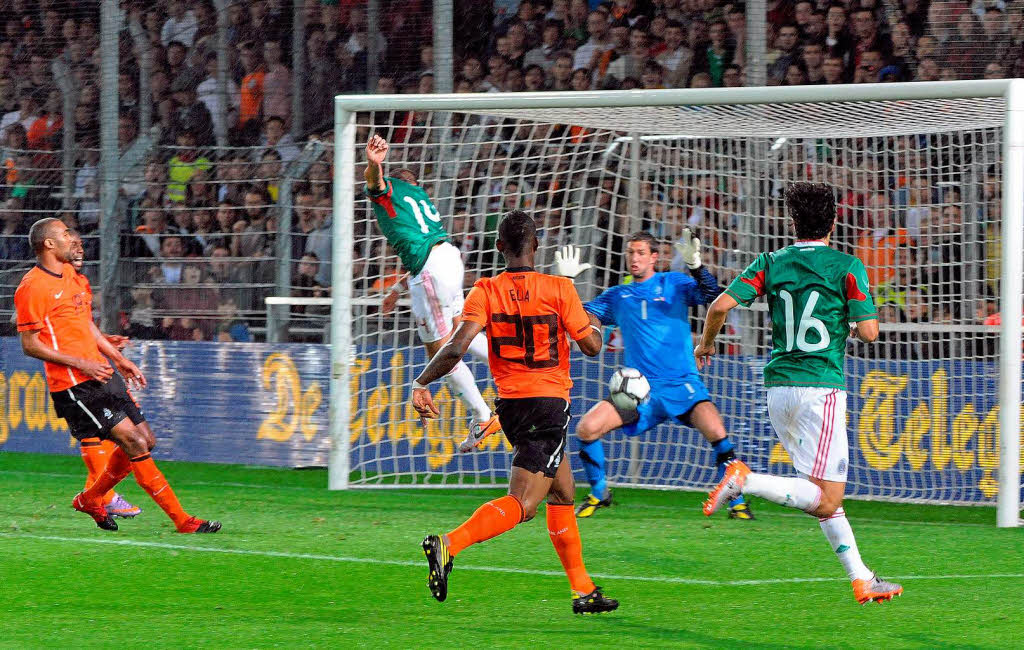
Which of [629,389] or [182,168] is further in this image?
[182,168]

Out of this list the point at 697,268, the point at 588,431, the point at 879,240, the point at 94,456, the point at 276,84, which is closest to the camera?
the point at 697,268

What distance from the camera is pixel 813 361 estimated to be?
19.3 feet

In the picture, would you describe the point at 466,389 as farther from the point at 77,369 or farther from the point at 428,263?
the point at 77,369

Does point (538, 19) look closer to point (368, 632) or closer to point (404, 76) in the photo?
point (404, 76)

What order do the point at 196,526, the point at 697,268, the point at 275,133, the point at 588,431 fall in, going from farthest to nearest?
the point at 275,133 < the point at 588,431 < the point at 697,268 < the point at 196,526

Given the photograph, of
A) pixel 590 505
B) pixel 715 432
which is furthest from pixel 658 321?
pixel 590 505

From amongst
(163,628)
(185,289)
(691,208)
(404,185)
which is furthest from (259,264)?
(163,628)

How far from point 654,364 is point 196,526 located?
305 centimetres

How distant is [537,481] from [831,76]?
7366 mm

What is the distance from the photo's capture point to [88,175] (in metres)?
13.6

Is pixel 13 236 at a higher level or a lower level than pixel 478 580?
higher

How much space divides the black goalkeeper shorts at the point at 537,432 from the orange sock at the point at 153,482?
293 cm

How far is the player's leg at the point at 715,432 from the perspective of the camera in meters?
9.08

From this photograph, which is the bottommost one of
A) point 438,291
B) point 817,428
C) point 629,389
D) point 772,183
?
point 629,389
